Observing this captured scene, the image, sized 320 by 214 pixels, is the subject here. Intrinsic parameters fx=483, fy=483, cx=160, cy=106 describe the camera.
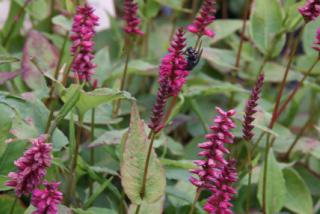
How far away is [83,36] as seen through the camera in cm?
63

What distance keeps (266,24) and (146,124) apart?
0.44 metres

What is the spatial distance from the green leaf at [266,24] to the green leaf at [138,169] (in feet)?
1.86

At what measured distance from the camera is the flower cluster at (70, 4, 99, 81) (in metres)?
0.62

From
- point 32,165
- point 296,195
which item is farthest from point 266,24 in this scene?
point 32,165

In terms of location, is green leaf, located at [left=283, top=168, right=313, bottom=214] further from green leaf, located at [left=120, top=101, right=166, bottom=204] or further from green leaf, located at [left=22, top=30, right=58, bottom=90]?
green leaf, located at [left=22, top=30, right=58, bottom=90]

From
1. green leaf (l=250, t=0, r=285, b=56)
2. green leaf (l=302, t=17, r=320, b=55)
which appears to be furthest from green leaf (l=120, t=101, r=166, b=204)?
green leaf (l=302, t=17, r=320, b=55)

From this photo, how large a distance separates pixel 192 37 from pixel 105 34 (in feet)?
1.50

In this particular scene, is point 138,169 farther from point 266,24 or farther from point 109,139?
point 266,24

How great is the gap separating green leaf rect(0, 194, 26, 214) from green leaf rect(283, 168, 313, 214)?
1.58 feet

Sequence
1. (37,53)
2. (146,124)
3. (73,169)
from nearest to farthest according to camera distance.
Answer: (73,169), (146,124), (37,53)

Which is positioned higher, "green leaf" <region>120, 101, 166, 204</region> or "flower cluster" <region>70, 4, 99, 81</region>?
"flower cluster" <region>70, 4, 99, 81</region>

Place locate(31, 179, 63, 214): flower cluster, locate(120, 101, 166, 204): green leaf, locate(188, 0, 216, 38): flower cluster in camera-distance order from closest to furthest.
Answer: locate(31, 179, 63, 214): flower cluster < locate(120, 101, 166, 204): green leaf < locate(188, 0, 216, 38): flower cluster

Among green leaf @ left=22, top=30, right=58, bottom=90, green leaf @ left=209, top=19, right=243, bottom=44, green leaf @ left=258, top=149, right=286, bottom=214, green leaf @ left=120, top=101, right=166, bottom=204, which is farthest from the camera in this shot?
green leaf @ left=209, top=19, right=243, bottom=44

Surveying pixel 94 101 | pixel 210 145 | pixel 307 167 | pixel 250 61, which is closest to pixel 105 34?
pixel 250 61
